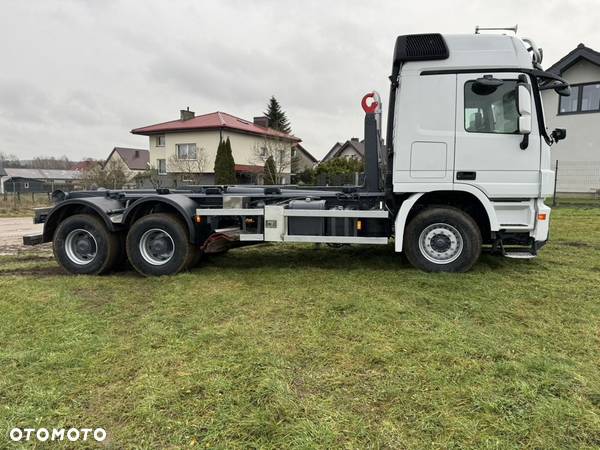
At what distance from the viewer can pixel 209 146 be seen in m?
38.0

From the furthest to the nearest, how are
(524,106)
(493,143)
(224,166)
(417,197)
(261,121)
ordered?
1. (261,121)
2. (224,166)
3. (417,197)
4. (493,143)
5. (524,106)

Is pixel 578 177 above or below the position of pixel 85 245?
above

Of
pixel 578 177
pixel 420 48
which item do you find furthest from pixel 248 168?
pixel 420 48

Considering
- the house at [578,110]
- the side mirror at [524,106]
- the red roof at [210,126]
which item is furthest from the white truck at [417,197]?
the red roof at [210,126]

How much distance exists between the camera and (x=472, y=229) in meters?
5.86

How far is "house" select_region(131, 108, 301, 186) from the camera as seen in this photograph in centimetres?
3716

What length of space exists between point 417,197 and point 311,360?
341cm

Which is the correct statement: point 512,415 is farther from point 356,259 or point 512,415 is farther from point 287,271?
point 356,259

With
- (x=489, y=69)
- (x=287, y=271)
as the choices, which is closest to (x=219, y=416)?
(x=287, y=271)

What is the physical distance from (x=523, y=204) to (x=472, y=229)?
0.77 metres

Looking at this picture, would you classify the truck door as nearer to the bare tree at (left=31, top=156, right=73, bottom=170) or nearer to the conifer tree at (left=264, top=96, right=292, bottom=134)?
the conifer tree at (left=264, top=96, right=292, bottom=134)

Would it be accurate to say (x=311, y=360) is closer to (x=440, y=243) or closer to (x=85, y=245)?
(x=440, y=243)

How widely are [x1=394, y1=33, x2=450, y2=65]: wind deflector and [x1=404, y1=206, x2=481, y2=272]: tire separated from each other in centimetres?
215

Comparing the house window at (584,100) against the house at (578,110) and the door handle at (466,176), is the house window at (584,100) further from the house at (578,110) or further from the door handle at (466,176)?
the door handle at (466,176)
